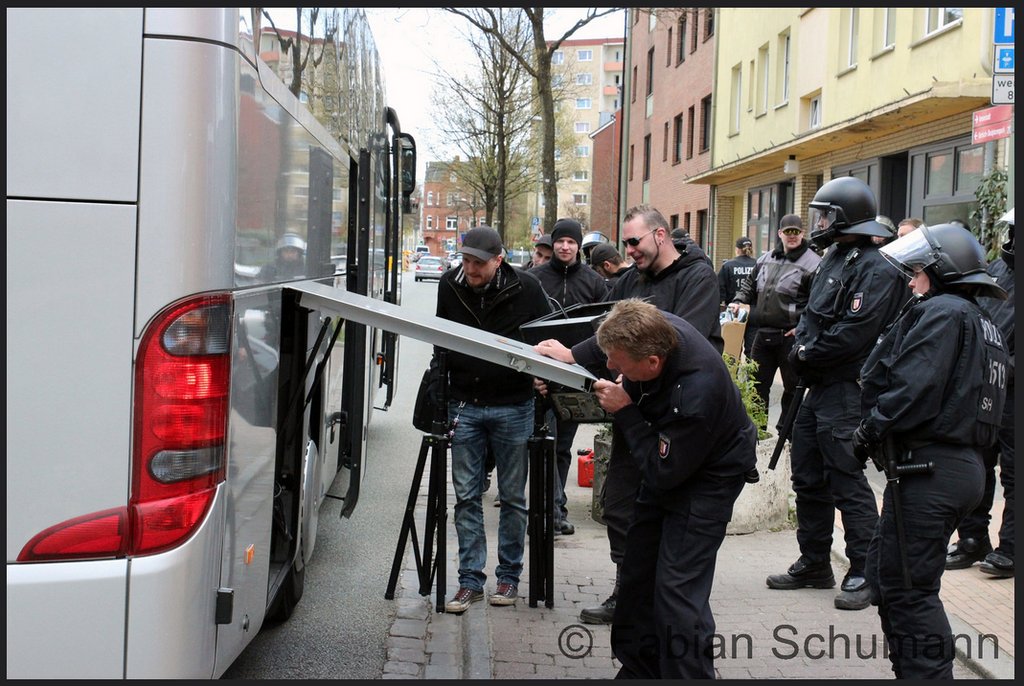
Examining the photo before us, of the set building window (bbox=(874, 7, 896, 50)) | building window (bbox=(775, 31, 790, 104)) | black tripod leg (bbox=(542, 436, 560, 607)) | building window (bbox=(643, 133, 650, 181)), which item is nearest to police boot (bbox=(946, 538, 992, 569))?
black tripod leg (bbox=(542, 436, 560, 607))

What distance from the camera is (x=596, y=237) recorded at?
396 inches

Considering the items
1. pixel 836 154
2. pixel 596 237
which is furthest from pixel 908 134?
pixel 596 237

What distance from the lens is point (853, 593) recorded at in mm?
5680

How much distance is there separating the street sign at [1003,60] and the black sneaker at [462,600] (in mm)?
4624

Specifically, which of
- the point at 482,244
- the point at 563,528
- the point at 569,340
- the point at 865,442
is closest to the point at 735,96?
the point at 563,528

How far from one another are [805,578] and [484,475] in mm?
1944

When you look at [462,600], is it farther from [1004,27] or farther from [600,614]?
[1004,27]

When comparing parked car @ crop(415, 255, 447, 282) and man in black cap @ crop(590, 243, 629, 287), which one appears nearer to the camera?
man in black cap @ crop(590, 243, 629, 287)

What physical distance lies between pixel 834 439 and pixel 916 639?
1.72 metres

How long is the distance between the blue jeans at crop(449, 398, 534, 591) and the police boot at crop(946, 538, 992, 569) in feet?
8.84

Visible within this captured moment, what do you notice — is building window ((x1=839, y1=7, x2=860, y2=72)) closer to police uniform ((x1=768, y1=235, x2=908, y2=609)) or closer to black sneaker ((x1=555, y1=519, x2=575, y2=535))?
black sneaker ((x1=555, y1=519, x2=575, y2=535))

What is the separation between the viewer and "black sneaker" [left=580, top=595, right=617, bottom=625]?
5.39 meters

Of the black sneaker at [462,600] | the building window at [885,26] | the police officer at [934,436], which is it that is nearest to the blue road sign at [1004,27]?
the police officer at [934,436]

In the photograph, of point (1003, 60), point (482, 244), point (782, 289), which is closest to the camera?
point (482, 244)
